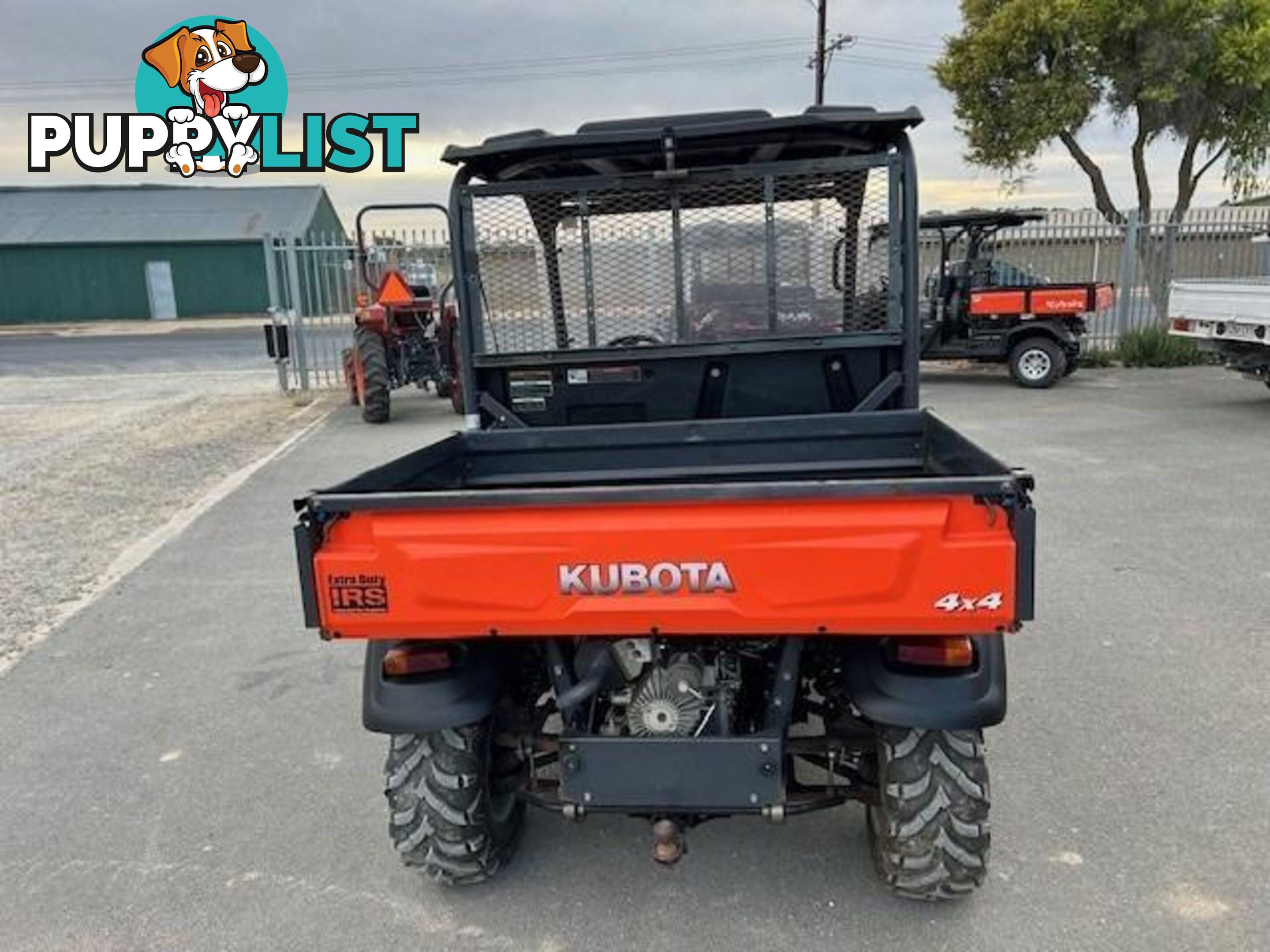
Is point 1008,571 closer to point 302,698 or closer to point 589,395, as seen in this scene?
point 589,395

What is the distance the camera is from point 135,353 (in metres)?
24.6

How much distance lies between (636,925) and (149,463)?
8690 mm

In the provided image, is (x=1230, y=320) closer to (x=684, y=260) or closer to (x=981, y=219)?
(x=981, y=219)

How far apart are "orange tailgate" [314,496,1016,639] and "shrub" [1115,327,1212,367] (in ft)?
48.4

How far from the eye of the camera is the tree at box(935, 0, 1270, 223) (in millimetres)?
15719

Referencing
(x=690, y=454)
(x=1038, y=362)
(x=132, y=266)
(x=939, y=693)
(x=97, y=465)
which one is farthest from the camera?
(x=132, y=266)

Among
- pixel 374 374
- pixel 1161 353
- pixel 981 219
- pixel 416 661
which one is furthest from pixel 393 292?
pixel 1161 353

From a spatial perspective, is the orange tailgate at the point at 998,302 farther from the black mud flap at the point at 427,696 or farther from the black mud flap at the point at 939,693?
the black mud flap at the point at 427,696

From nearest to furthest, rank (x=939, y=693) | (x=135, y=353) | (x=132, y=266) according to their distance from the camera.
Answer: (x=939, y=693), (x=135, y=353), (x=132, y=266)

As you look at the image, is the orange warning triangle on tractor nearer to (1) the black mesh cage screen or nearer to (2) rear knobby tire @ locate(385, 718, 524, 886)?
(1) the black mesh cage screen

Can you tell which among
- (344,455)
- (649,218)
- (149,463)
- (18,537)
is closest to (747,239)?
(649,218)

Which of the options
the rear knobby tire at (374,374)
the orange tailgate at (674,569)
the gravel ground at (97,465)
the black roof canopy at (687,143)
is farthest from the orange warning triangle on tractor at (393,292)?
the orange tailgate at (674,569)

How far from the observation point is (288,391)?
50.2 feet

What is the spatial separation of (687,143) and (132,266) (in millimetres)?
39407
